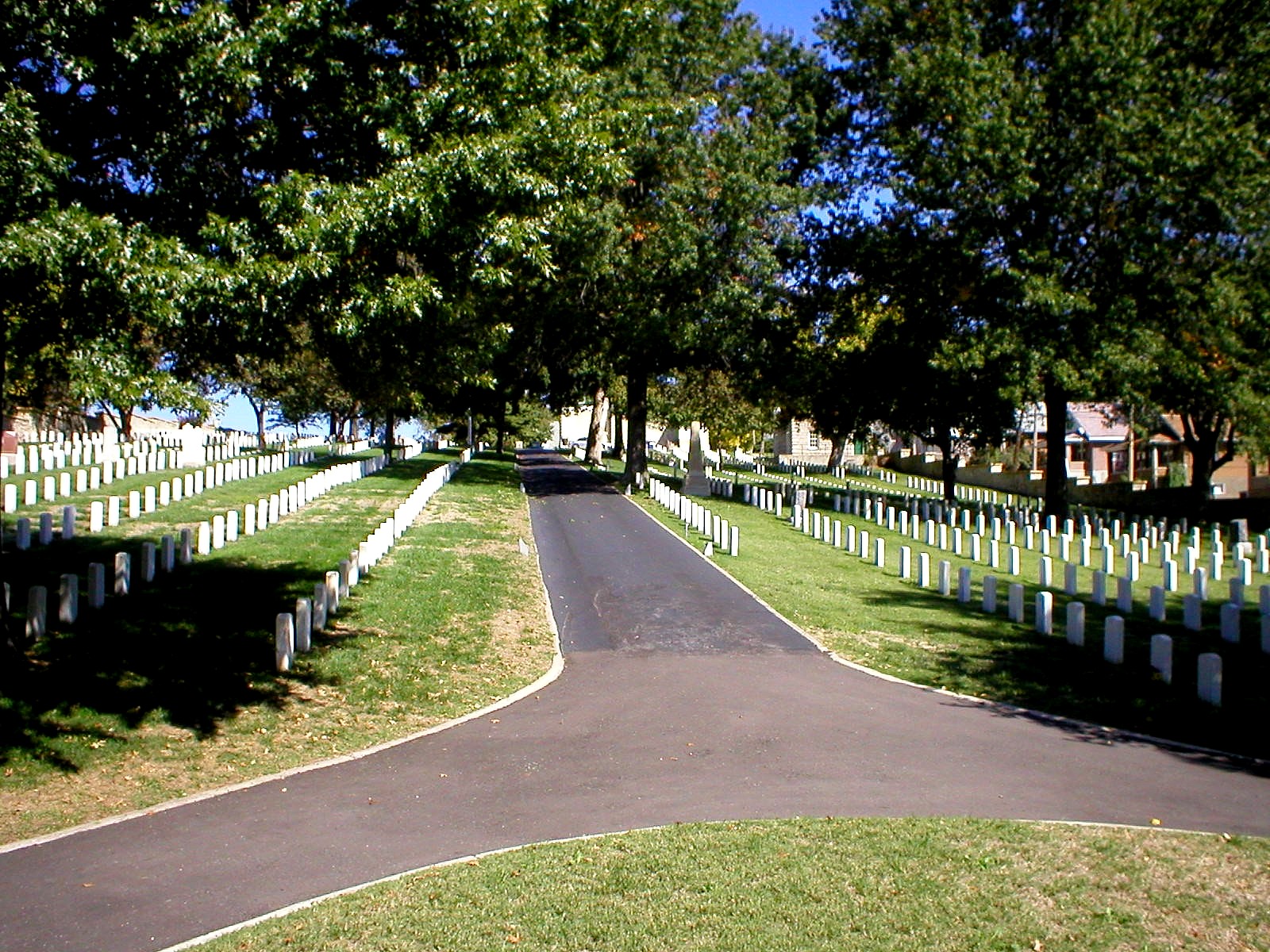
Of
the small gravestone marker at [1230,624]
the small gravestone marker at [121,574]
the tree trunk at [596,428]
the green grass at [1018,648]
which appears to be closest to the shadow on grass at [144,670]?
the small gravestone marker at [121,574]

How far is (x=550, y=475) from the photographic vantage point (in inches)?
1683

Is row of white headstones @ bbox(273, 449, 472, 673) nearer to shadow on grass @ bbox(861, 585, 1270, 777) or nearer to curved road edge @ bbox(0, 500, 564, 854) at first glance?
curved road edge @ bbox(0, 500, 564, 854)

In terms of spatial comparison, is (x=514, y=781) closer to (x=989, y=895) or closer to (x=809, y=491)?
(x=989, y=895)

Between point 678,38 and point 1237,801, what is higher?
point 678,38

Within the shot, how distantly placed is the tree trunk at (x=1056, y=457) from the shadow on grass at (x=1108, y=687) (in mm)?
16368

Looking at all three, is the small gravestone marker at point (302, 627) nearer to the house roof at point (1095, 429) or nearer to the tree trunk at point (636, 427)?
the tree trunk at point (636, 427)

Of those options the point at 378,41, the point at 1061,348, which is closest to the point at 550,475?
the point at 1061,348

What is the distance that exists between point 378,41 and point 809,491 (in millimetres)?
28479

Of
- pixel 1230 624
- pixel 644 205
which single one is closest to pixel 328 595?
pixel 1230 624

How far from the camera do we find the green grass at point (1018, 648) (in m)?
11.5

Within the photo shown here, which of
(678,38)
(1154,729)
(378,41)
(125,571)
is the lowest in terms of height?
(1154,729)

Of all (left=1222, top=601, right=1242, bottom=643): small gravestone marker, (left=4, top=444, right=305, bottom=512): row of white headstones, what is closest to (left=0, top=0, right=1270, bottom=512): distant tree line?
(left=4, top=444, right=305, bottom=512): row of white headstones

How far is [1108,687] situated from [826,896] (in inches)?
296

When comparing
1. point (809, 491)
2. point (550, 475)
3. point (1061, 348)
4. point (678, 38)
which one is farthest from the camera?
point (550, 475)
